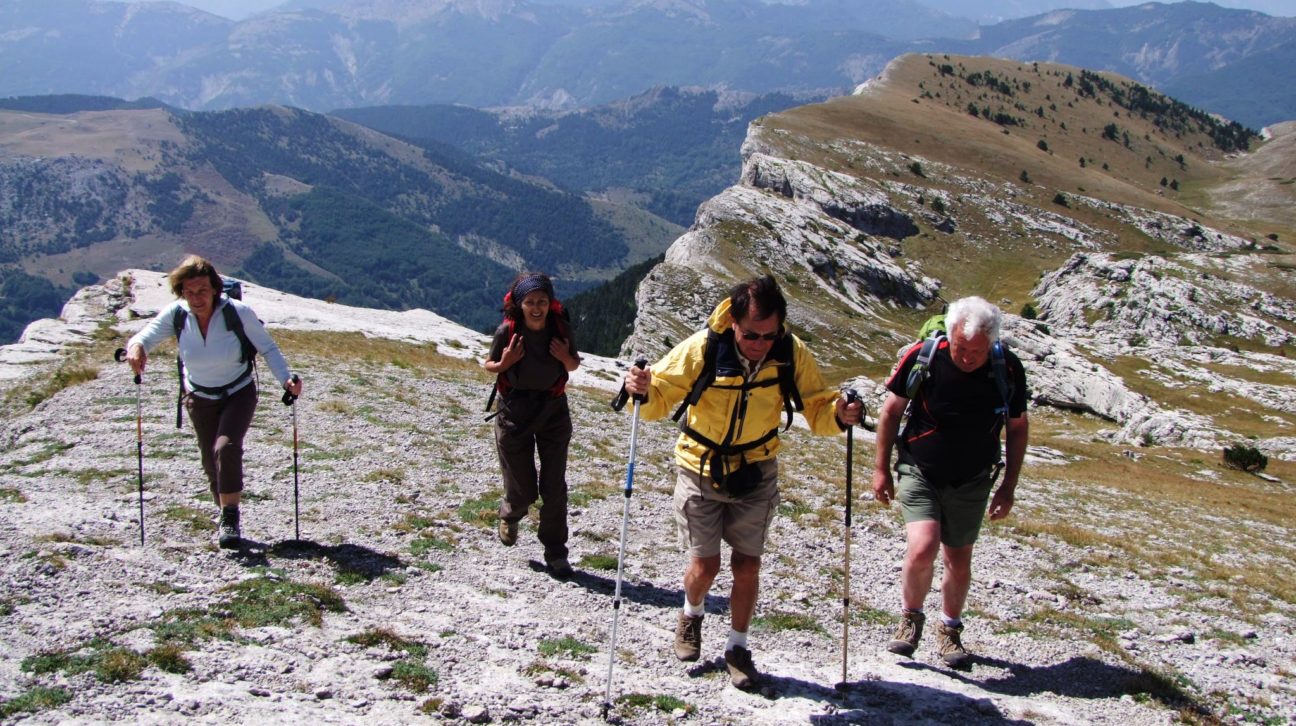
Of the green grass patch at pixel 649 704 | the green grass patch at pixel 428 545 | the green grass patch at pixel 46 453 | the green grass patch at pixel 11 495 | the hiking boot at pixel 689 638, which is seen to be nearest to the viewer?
the green grass patch at pixel 649 704

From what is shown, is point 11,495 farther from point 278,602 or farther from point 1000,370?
point 1000,370

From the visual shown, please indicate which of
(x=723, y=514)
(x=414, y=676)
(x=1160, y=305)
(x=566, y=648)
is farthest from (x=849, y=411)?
(x=1160, y=305)

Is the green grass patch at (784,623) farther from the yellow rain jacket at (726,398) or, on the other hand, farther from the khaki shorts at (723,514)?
the yellow rain jacket at (726,398)

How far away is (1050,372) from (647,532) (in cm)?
5542

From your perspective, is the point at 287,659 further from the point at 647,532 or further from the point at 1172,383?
the point at 1172,383

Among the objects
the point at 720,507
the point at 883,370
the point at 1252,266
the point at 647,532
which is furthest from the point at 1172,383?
the point at 720,507

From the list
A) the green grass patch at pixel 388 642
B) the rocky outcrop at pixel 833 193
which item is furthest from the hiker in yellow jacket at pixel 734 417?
the rocky outcrop at pixel 833 193

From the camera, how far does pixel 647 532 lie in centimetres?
1305

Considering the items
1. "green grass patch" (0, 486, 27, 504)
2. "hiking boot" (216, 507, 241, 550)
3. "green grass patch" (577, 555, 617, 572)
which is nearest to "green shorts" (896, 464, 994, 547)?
"green grass patch" (577, 555, 617, 572)

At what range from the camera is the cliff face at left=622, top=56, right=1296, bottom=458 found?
59094 millimetres

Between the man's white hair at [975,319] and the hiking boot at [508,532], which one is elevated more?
the man's white hair at [975,319]

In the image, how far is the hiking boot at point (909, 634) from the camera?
8688 millimetres

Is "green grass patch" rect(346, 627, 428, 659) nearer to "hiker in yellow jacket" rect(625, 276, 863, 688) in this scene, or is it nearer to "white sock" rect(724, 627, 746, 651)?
"hiker in yellow jacket" rect(625, 276, 863, 688)

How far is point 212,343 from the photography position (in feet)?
32.4
